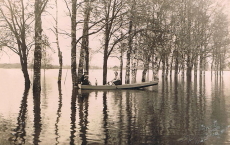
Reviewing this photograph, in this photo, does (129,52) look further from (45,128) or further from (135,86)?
(45,128)

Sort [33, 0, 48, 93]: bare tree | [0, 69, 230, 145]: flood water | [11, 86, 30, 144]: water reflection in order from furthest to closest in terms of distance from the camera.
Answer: [33, 0, 48, 93]: bare tree → [0, 69, 230, 145]: flood water → [11, 86, 30, 144]: water reflection

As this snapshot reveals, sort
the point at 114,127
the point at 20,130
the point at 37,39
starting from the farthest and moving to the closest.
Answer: the point at 37,39
the point at 114,127
the point at 20,130

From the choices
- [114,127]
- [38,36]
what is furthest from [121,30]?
[114,127]

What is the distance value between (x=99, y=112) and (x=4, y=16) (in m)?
16.4

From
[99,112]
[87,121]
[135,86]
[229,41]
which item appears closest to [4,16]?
[135,86]

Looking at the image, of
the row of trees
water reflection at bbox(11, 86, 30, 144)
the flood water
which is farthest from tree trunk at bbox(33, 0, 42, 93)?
water reflection at bbox(11, 86, 30, 144)

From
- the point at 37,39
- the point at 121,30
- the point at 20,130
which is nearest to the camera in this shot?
the point at 20,130

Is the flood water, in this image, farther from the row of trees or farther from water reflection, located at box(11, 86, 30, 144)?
the row of trees

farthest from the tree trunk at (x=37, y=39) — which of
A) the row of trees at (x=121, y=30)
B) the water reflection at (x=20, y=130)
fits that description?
the water reflection at (x=20, y=130)

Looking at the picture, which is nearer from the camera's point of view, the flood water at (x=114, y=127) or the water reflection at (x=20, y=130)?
the water reflection at (x=20, y=130)

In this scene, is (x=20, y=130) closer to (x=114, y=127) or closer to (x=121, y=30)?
(x=114, y=127)

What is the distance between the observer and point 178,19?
4484 cm

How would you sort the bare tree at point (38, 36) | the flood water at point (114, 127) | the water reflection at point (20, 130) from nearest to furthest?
the water reflection at point (20, 130) < the flood water at point (114, 127) < the bare tree at point (38, 36)

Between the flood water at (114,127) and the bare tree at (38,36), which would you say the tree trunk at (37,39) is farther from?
the flood water at (114,127)
